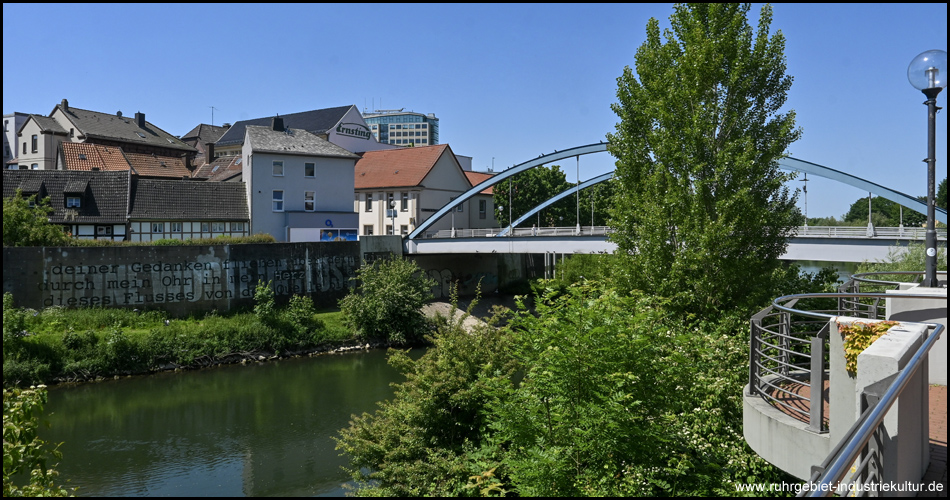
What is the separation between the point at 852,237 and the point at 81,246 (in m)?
26.6

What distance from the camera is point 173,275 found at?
90.4ft

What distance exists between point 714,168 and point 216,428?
45.5ft

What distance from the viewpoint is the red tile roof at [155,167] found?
4391 centimetres

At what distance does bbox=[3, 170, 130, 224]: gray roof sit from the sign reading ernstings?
24.3ft

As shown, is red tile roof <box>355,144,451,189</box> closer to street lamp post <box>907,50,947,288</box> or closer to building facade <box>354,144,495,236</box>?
building facade <box>354,144,495,236</box>

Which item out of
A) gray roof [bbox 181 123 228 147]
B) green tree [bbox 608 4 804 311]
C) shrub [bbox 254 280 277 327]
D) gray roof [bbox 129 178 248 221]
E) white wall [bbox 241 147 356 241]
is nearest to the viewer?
green tree [bbox 608 4 804 311]

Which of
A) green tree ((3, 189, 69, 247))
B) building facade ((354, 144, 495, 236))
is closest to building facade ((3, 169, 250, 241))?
green tree ((3, 189, 69, 247))

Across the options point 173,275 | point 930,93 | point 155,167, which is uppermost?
point 155,167

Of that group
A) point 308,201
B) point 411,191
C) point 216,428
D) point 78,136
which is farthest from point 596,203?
point 78,136

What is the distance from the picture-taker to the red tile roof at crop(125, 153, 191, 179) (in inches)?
1729

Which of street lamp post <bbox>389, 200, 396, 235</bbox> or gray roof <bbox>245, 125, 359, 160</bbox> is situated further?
street lamp post <bbox>389, 200, 396, 235</bbox>

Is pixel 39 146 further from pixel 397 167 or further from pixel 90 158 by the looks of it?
pixel 397 167

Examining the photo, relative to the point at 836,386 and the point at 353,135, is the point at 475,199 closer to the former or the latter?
the point at 353,135

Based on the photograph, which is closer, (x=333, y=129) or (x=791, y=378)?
(x=791, y=378)
